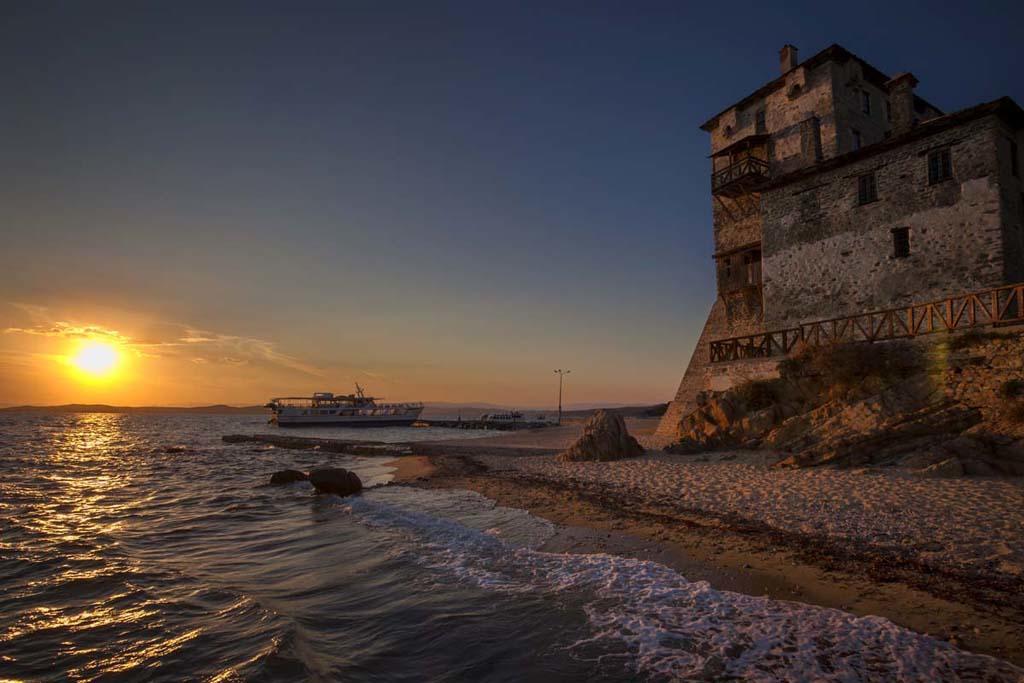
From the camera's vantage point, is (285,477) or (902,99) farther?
(902,99)

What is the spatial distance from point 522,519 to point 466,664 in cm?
659

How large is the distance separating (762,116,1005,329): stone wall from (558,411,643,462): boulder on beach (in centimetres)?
1194

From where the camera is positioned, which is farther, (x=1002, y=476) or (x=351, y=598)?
(x=1002, y=476)

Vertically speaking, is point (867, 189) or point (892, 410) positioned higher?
point (867, 189)

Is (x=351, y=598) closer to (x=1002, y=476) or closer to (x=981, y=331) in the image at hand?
(x=1002, y=476)

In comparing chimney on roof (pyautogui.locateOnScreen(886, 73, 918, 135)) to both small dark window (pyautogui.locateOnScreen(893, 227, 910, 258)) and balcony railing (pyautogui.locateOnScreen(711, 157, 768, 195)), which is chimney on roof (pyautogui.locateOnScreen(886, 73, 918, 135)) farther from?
small dark window (pyautogui.locateOnScreen(893, 227, 910, 258))

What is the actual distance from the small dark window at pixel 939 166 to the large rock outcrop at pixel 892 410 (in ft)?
30.0

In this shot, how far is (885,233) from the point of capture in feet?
75.6

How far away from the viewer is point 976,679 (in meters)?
4.58

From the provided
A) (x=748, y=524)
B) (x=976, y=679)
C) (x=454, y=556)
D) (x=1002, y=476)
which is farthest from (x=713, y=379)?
(x=976, y=679)

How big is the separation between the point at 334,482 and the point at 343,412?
6983 cm

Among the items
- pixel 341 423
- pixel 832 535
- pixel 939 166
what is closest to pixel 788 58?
pixel 939 166

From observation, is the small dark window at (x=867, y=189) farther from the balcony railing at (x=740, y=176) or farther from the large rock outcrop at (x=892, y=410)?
the large rock outcrop at (x=892, y=410)

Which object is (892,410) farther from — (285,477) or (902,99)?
(285,477)
